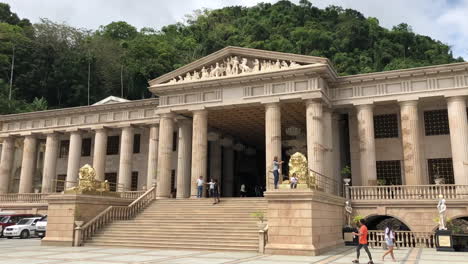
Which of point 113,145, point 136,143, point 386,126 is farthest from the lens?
point 113,145

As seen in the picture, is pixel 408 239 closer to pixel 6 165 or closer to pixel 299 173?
pixel 299 173

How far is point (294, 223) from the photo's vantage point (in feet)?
57.2

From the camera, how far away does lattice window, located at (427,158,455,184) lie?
2802cm

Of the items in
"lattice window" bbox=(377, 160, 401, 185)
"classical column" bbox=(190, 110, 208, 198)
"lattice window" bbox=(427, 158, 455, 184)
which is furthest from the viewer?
"lattice window" bbox=(377, 160, 401, 185)

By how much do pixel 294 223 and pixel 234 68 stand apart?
14.5 metres

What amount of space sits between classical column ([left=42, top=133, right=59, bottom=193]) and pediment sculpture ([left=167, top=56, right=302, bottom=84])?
15.0 metres

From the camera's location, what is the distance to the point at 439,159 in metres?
28.4

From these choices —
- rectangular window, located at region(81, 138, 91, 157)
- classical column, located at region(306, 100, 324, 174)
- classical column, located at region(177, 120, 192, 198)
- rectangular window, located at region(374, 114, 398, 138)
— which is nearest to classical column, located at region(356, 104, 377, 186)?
rectangular window, located at region(374, 114, 398, 138)

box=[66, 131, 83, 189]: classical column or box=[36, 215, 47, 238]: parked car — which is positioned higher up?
box=[66, 131, 83, 189]: classical column

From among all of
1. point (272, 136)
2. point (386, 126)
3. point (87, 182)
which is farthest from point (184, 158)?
point (386, 126)

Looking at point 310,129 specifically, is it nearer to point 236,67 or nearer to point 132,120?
point 236,67

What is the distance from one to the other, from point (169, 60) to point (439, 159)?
165 feet

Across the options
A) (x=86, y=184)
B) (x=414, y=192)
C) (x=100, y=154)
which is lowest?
(x=414, y=192)

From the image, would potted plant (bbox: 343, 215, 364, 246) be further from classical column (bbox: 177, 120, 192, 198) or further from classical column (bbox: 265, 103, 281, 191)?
classical column (bbox: 177, 120, 192, 198)
